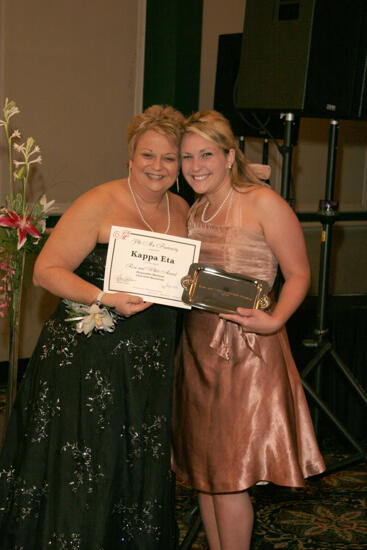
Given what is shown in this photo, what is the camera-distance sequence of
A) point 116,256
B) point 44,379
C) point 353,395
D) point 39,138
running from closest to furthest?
point 116,256, point 44,379, point 353,395, point 39,138

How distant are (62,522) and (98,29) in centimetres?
358

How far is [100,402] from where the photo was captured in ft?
7.80

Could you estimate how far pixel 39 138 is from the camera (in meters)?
4.75

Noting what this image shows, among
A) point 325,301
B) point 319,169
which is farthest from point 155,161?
point 319,169

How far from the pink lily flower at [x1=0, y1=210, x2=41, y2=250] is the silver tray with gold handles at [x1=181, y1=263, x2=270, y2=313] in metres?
0.70

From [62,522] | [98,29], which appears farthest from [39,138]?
[62,522]

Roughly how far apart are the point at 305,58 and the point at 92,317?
1.41 m

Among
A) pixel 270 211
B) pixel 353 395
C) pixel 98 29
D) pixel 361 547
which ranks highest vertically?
pixel 98 29

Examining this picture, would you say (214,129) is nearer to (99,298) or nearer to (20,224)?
(99,298)

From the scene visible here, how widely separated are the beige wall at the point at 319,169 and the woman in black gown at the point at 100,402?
357cm

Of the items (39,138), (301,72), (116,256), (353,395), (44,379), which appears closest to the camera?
(116,256)

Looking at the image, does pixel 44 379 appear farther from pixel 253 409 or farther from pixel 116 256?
pixel 253 409

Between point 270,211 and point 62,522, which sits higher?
point 270,211

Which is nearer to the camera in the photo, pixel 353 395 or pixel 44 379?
pixel 44 379
